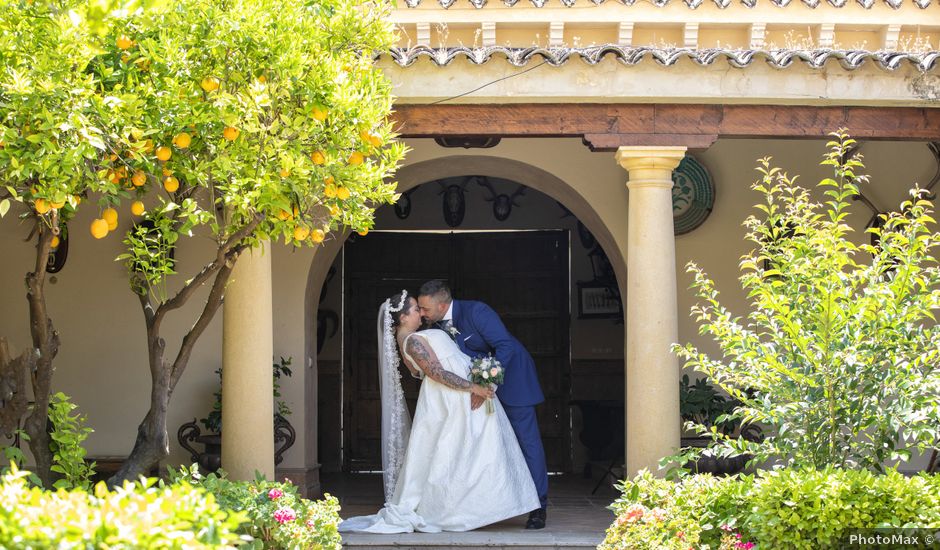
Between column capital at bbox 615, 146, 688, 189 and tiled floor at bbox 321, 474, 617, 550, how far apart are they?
2330 millimetres

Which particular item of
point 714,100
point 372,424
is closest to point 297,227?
point 714,100

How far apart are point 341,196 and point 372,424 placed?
7088mm

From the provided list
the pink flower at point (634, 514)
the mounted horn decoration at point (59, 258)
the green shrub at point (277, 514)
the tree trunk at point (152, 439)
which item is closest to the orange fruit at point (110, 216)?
the tree trunk at point (152, 439)

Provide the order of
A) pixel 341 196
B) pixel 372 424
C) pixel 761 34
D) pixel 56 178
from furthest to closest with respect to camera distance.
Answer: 1. pixel 372 424
2. pixel 761 34
3. pixel 341 196
4. pixel 56 178

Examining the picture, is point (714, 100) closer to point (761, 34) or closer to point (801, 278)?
point (801, 278)

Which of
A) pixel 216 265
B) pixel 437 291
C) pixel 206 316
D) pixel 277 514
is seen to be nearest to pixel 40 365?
pixel 206 316

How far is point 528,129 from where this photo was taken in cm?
760

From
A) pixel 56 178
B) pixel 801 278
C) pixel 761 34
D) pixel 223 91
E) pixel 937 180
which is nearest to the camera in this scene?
pixel 56 178

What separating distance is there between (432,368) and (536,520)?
127 centimetres

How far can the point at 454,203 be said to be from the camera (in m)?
12.2

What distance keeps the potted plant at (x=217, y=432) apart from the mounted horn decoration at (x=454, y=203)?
2.94 m

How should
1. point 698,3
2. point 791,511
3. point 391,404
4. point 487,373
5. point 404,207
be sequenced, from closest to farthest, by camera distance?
1. point 791,511
2. point 487,373
3. point 391,404
4. point 698,3
5. point 404,207

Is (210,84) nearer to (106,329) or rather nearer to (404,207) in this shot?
(106,329)

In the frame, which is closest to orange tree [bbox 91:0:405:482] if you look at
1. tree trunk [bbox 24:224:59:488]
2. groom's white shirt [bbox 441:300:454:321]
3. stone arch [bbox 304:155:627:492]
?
tree trunk [bbox 24:224:59:488]
